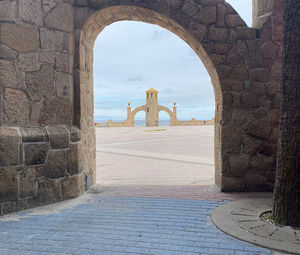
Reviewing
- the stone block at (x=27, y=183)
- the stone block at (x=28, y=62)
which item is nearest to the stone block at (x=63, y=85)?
the stone block at (x=28, y=62)

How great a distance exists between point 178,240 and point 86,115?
2.37 m

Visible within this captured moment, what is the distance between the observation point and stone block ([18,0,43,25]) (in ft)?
10.3

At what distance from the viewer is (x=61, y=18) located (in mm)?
3426

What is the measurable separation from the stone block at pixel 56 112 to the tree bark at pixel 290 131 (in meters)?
2.69

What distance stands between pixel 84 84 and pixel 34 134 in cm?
109

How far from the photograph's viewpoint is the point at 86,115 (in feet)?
12.8

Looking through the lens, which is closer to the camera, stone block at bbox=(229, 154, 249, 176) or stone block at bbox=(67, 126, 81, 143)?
stone block at bbox=(67, 126, 81, 143)

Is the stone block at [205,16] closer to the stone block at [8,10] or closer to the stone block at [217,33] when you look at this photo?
the stone block at [217,33]

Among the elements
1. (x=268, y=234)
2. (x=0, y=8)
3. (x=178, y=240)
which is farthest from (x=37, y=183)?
(x=268, y=234)

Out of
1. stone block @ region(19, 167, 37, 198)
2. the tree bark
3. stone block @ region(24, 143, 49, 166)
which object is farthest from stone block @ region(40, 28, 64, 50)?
the tree bark

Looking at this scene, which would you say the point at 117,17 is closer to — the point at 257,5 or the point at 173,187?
the point at 257,5

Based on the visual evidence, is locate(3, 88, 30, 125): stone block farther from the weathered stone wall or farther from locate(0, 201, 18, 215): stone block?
locate(0, 201, 18, 215): stone block

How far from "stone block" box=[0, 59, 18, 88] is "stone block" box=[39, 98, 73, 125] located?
0.44 metres

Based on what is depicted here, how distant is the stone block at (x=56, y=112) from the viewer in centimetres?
332
